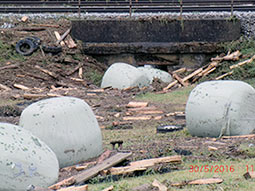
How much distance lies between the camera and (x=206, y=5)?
88.2 ft

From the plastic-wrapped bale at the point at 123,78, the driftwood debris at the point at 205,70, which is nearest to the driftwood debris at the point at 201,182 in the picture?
the plastic-wrapped bale at the point at 123,78

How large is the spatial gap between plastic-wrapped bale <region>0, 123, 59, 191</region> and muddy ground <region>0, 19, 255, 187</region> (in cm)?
66

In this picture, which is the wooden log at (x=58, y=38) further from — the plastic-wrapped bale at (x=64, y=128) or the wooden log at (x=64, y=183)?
the wooden log at (x=64, y=183)

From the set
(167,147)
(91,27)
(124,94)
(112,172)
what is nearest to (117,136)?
(167,147)

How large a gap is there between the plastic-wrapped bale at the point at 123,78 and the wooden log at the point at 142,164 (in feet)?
40.2

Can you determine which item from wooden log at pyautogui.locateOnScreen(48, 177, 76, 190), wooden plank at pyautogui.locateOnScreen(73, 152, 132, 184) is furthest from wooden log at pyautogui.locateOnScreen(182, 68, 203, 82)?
wooden log at pyautogui.locateOnScreen(48, 177, 76, 190)

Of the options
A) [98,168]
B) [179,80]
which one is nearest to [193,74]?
[179,80]

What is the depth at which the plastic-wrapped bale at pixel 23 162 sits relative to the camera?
759 cm

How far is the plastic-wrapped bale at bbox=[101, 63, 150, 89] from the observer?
21234 mm

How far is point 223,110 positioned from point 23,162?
493cm

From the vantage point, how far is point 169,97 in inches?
750

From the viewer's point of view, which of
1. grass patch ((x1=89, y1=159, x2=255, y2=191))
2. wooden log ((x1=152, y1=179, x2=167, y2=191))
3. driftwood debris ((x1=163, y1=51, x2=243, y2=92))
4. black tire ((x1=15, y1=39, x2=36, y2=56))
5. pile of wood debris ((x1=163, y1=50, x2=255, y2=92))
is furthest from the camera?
black tire ((x1=15, y1=39, x2=36, y2=56))
